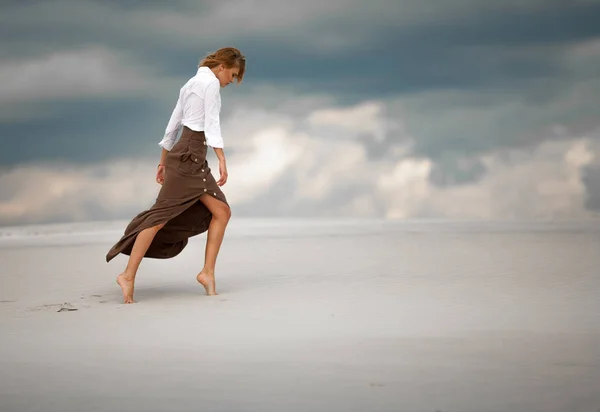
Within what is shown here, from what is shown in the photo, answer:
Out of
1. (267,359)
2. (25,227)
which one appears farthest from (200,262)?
(25,227)

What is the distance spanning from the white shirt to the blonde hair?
6 centimetres

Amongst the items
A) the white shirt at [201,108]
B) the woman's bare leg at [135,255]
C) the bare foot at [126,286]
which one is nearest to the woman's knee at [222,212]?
the woman's bare leg at [135,255]

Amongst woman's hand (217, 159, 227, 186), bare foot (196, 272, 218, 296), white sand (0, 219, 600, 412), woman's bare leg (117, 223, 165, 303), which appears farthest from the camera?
bare foot (196, 272, 218, 296)

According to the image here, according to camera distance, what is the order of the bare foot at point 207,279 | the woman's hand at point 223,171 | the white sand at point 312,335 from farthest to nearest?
1. the bare foot at point 207,279
2. the woman's hand at point 223,171
3. the white sand at point 312,335

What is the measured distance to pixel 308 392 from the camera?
3.82m

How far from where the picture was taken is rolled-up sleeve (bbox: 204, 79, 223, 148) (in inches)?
268

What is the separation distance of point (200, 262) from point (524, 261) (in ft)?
12.6

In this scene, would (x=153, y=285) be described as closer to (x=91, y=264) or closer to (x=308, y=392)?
(x=91, y=264)

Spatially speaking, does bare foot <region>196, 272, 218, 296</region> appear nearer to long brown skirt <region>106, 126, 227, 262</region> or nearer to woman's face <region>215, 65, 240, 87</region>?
long brown skirt <region>106, 126, 227, 262</region>

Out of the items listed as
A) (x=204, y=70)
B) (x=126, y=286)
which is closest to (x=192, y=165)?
(x=204, y=70)

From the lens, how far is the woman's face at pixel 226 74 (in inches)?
279

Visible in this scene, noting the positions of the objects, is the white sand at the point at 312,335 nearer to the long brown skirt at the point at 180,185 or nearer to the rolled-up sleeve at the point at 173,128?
the long brown skirt at the point at 180,185

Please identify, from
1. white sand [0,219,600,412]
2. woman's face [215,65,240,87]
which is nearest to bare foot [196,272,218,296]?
white sand [0,219,600,412]

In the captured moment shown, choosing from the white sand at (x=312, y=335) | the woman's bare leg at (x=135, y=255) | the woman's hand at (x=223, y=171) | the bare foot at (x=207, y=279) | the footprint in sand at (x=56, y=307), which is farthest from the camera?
the bare foot at (x=207, y=279)
